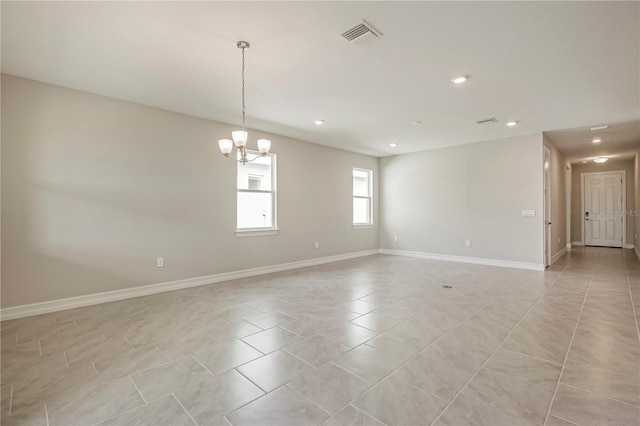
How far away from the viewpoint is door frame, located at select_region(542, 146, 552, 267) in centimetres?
569

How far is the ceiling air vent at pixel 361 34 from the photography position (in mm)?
2402

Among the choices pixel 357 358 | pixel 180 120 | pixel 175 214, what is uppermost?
pixel 180 120

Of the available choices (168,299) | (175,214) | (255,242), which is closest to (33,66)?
(175,214)

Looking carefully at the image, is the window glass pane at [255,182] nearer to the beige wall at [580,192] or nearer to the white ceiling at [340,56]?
A: the white ceiling at [340,56]

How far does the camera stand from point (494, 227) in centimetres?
621

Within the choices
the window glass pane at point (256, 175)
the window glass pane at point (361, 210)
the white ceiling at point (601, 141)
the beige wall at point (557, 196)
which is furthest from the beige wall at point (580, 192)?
the window glass pane at point (256, 175)

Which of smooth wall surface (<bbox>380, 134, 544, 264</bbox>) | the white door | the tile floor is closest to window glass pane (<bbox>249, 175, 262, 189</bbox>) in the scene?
the tile floor

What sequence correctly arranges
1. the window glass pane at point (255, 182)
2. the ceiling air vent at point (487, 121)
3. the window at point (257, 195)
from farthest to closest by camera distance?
the window glass pane at point (255, 182) < the window at point (257, 195) < the ceiling air vent at point (487, 121)

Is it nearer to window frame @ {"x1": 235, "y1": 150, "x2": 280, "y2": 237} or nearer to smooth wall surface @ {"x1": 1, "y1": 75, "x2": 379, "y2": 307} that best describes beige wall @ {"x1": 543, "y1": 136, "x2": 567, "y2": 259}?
window frame @ {"x1": 235, "y1": 150, "x2": 280, "y2": 237}

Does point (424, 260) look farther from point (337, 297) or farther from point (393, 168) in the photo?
point (337, 297)

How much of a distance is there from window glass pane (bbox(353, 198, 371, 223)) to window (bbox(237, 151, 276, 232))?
8.68 feet

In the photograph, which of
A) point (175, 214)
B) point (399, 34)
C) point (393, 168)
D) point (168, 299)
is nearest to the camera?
point (399, 34)

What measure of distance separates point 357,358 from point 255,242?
3429 millimetres

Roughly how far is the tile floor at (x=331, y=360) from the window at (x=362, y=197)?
3.72m
